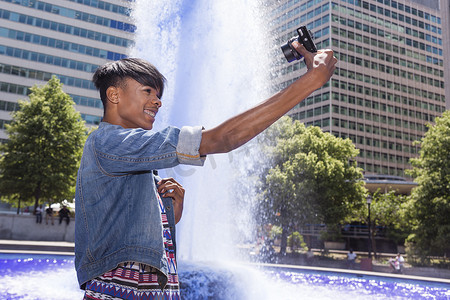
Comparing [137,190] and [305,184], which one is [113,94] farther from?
[305,184]

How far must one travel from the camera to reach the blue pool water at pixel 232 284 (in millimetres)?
8758

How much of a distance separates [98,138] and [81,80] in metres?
57.5

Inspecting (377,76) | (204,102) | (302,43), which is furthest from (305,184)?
(377,76)

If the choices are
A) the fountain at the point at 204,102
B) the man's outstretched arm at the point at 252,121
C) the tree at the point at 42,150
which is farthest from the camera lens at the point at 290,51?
the tree at the point at 42,150

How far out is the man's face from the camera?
1.74 metres

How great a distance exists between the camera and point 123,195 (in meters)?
1.55

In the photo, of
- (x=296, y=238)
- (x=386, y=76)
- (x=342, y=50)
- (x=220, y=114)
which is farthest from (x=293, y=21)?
(x=220, y=114)

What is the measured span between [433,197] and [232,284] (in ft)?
63.2

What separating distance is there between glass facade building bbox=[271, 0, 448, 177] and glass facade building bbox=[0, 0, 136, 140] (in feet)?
90.6

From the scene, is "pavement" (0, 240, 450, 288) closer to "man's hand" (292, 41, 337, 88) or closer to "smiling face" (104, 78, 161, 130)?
"smiling face" (104, 78, 161, 130)

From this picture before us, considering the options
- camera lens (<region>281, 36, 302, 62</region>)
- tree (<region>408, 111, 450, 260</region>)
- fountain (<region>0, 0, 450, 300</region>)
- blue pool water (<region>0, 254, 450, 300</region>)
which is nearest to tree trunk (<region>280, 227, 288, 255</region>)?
tree (<region>408, 111, 450, 260</region>)

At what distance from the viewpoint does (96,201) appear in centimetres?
154

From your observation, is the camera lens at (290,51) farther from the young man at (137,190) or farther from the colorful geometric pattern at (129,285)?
the colorful geometric pattern at (129,285)

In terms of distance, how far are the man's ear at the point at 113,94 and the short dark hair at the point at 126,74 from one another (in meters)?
0.03
